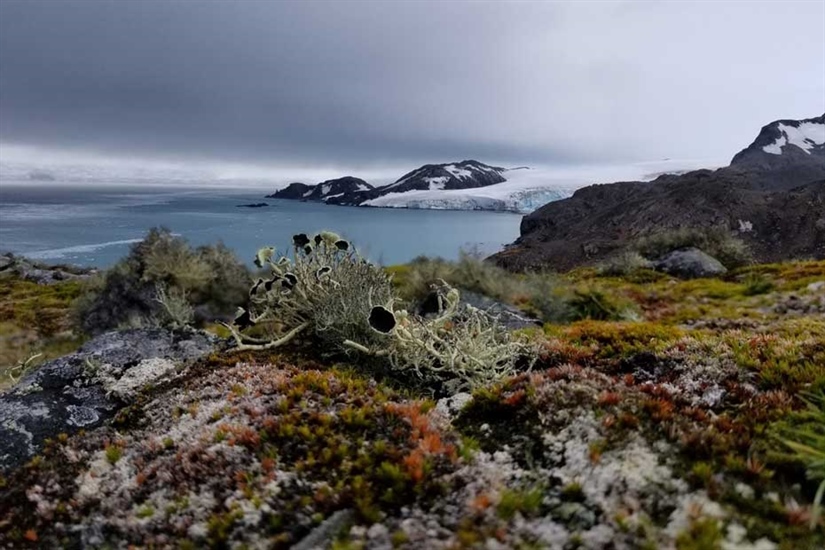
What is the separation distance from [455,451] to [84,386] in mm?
4323

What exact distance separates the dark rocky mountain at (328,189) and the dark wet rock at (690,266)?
153 meters

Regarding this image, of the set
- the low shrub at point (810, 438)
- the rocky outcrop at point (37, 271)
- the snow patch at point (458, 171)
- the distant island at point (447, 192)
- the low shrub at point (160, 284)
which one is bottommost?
the rocky outcrop at point (37, 271)

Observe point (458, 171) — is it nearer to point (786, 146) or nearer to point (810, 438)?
point (786, 146)

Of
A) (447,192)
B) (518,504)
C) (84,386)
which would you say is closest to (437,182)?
(447,192)

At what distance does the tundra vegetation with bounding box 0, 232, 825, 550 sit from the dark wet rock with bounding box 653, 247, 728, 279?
871 inches

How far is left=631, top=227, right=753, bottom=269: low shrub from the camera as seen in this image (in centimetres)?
3045

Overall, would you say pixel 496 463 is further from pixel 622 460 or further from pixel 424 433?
pixel 622 460

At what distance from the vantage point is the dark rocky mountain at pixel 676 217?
59625mm

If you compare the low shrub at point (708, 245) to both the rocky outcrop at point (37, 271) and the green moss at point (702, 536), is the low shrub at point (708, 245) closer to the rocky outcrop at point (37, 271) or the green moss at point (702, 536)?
the green moss at point (702, 536)

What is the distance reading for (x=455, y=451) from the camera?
2.96m

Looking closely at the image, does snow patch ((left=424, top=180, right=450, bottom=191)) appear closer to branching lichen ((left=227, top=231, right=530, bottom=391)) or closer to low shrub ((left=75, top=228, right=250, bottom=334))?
low shrub ((left=75, top=228, right=250, bottom=334))

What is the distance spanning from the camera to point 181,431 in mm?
3684

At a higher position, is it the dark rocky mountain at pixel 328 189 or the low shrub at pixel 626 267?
the dark rocky mountain at pixel 328 189

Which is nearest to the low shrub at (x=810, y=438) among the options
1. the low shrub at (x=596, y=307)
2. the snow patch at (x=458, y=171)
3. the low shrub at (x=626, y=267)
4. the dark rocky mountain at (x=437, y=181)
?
the low shrub at (x=596, y=307)
